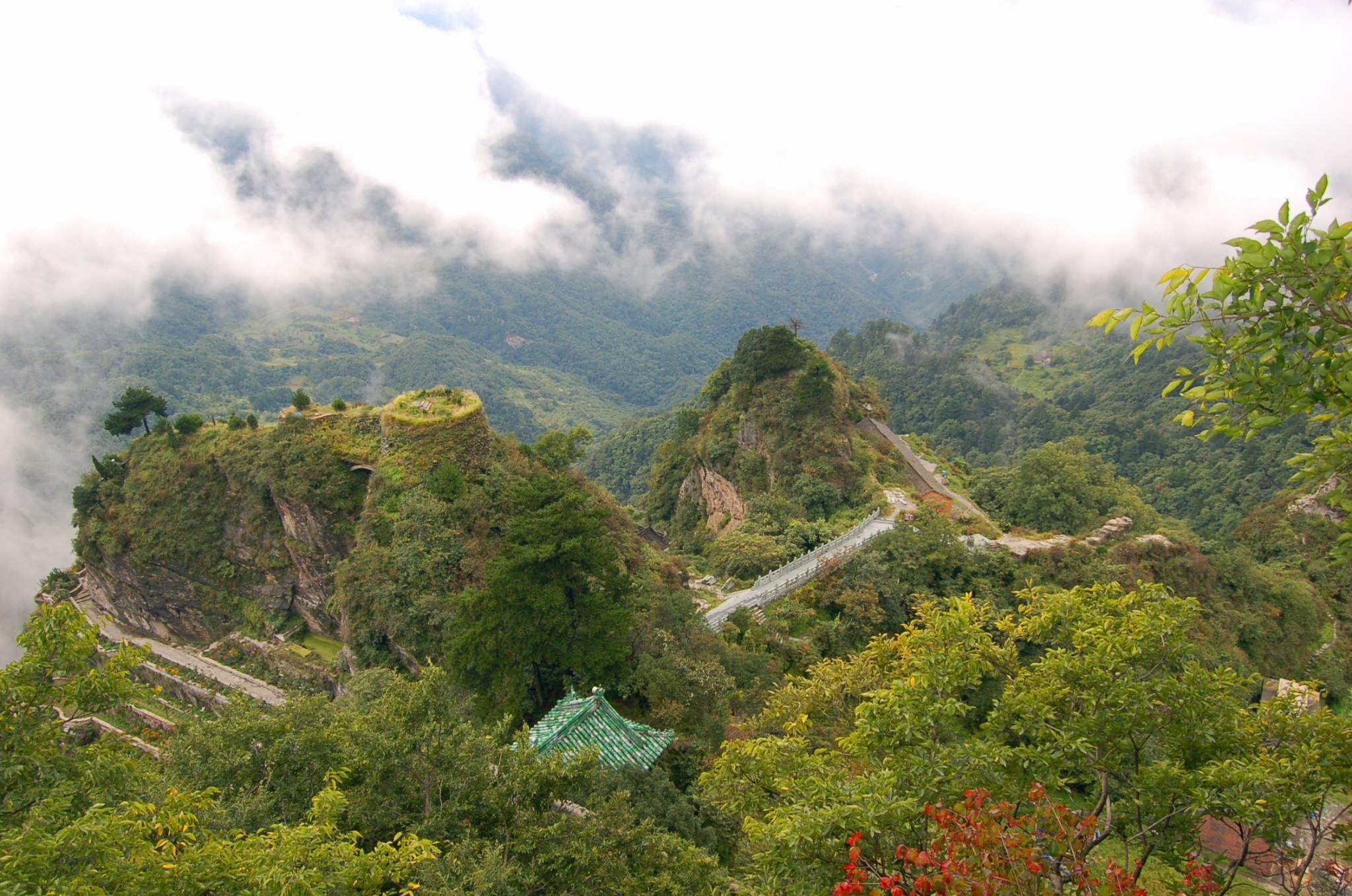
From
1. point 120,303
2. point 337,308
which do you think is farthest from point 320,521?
point 337,308

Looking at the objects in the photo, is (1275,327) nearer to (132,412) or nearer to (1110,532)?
(1110,532)

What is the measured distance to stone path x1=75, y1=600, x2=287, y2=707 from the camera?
26.8m

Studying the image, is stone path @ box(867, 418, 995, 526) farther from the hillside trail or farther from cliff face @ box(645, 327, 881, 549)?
the hillside trail

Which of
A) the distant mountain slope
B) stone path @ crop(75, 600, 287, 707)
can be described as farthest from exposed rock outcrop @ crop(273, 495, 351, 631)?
the distant mountain slope

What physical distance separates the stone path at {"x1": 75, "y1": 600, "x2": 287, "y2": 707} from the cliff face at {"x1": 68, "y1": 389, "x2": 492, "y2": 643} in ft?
2.22

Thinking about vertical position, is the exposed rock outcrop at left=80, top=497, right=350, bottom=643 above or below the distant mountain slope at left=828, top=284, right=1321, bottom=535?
below

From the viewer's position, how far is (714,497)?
40938mm

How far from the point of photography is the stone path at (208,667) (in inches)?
1054

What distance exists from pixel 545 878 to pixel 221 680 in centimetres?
2595

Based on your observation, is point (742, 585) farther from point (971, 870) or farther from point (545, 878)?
point (971, 870)

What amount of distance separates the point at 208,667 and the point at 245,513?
675 cm

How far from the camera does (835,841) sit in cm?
630

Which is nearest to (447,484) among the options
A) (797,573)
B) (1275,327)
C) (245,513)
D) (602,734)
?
(602,734)

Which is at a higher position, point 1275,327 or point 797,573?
point 1275,327
